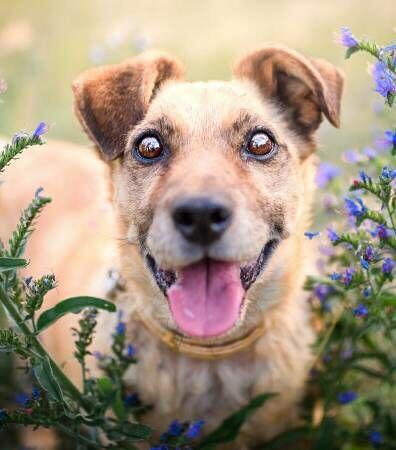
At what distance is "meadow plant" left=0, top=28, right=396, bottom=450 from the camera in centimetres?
261

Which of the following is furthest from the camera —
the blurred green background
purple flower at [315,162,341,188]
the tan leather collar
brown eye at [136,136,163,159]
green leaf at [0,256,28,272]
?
the blurred green background

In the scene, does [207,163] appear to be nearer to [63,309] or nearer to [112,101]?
[112,101]

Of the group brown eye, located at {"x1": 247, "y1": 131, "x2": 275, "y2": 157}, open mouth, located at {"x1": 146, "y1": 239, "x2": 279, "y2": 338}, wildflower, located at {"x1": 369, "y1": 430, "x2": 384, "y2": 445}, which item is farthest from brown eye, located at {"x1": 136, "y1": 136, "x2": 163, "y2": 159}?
wildflower, located at {"x1": 369, "y1": 430, "x2": 384, "y2": 445}

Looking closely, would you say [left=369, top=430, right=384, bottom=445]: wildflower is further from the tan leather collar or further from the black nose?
the black nose

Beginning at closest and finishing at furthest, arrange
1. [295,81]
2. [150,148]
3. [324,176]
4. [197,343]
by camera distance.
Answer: [150,148]
[197,343]
[295,81]
[324,176]

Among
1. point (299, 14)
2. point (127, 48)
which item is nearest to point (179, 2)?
point (299, 14)

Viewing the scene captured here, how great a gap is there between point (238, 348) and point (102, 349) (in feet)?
2.27

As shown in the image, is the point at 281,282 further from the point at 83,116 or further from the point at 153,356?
the point at 83,116

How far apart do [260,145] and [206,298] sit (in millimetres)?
801

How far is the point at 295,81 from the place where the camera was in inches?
149

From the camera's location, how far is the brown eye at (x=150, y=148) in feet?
10.9

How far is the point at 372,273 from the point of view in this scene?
3.04 metres

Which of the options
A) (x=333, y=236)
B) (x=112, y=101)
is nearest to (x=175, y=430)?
(x=333, y=236)

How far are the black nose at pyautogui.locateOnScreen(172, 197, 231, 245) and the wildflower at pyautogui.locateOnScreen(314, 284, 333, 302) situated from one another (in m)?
1.06
